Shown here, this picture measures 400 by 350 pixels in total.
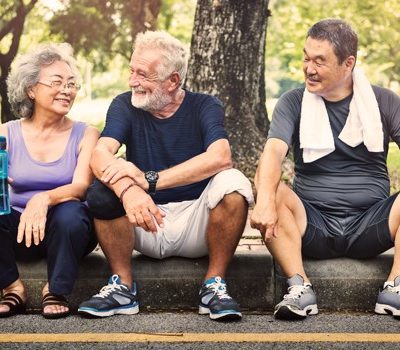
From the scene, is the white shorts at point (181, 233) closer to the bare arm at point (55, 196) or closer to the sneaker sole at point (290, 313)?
the bare arm at point (55, 196)

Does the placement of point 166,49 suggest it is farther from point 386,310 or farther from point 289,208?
point 386,310

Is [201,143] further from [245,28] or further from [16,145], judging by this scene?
[245,28]

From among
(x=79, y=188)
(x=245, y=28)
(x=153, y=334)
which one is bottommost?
(x=153, y=334)

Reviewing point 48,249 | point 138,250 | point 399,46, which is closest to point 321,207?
point 138,250

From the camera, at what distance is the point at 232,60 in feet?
29.8

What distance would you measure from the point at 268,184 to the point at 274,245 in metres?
A: 0.34

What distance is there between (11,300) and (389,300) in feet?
6.87

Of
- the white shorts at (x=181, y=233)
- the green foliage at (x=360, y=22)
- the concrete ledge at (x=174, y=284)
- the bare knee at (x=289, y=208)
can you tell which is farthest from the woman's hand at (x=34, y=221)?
the green foliage at (x=360, y=22)

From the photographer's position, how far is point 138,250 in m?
5.47

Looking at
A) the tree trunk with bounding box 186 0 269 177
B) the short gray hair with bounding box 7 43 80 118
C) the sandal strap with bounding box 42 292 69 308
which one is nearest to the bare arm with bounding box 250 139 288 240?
the sandal strap with bounding box 42 292 69 308

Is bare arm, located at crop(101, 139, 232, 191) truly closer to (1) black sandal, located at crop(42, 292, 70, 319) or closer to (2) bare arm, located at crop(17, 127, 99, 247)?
(2) bare arm, located at crop(17, 127, 99, 247)

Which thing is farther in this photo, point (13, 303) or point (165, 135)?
point (165, 135)

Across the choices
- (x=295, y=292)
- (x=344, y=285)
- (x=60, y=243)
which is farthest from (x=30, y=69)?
(x=344, y=285)

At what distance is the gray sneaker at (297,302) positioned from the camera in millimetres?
5016
